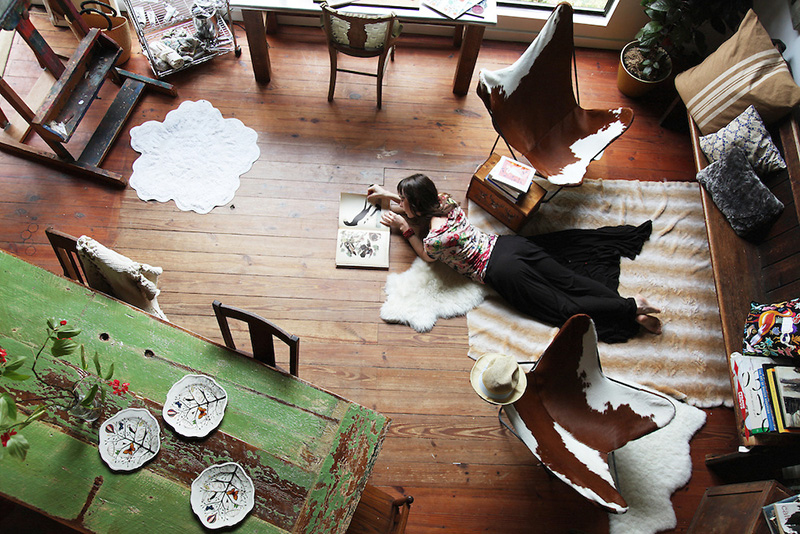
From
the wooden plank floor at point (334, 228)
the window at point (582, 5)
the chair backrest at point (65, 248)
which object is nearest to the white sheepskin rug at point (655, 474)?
the wooden plank floor at point (334, 228)

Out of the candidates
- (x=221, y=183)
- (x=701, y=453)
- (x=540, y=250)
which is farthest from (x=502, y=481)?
(x=221, y=183)

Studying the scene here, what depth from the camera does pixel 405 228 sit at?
2873 mm

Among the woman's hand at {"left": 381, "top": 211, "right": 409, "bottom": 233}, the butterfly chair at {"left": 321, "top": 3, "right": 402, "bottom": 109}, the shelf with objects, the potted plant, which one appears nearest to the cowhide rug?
the woman's hand at {"left": 381, "top": 211, "right": 409, "bottom": 233}

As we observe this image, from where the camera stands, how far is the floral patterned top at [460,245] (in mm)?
2674

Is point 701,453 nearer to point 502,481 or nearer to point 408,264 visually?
point 502,481

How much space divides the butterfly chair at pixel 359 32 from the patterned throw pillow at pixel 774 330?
233cm

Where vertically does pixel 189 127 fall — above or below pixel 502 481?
above

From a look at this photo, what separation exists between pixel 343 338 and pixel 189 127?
168 centimetres

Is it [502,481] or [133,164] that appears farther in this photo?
[133,164]

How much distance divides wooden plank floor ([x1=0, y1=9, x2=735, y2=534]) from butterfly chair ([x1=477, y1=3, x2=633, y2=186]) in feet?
1.15

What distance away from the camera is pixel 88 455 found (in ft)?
5.27

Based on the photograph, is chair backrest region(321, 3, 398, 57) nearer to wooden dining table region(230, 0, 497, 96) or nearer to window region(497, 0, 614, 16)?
wooden dining table region(230, 0, 497, 96)

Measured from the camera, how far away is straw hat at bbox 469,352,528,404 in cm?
197

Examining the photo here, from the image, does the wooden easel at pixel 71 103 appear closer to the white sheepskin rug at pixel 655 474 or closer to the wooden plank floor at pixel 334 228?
the wooden plank floor at pixel 334 228
